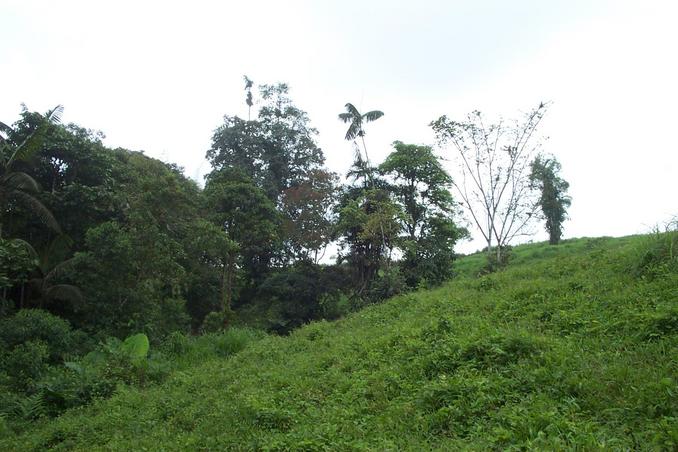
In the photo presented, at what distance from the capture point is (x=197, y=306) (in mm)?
22219

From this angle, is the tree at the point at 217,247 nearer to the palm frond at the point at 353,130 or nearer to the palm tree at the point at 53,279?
the palm tree at the point at 53,279

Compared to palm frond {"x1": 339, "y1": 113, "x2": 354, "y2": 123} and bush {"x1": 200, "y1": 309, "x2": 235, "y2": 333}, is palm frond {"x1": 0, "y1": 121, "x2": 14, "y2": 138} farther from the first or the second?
palm frond {"x1": 339, "y1": 113, "x2": 354, "y2": 123}

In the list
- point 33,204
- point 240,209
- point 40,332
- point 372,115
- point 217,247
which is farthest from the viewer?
point 372,115

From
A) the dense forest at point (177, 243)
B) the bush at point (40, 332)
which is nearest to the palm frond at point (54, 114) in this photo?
the dense forest at point (177, 243)

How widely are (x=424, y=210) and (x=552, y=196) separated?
639 cm

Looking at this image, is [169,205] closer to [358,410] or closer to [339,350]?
[339,350]

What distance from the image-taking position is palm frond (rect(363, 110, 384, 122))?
22.4 meters

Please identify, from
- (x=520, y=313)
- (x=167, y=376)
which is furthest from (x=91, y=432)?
(x=520, y=313)

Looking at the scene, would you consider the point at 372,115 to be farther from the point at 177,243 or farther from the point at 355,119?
the point at 177,243

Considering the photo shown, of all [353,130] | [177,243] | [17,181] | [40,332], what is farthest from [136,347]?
[353,130]

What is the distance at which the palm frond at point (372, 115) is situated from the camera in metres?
22.4

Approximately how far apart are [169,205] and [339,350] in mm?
11161

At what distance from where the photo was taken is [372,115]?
22.4 metres

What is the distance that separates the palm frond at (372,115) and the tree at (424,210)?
1589mm
